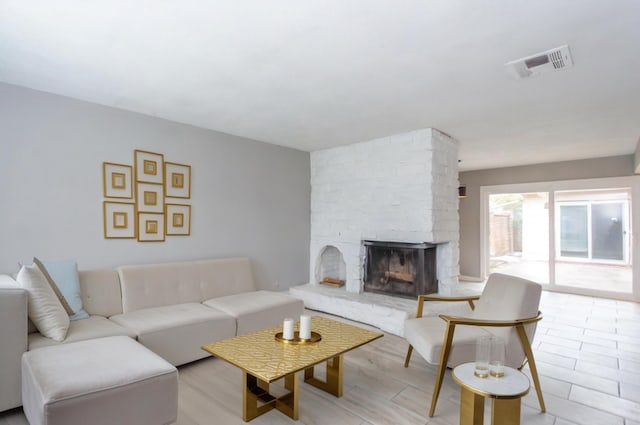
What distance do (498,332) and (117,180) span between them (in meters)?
3.60

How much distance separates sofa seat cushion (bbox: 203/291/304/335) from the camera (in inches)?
129

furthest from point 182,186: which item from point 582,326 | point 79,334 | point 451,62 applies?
point 582,326

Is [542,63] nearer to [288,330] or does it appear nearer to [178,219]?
[288,330]

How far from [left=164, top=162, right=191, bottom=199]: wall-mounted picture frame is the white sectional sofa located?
31.0 inches

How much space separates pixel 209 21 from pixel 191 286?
259 centimetres

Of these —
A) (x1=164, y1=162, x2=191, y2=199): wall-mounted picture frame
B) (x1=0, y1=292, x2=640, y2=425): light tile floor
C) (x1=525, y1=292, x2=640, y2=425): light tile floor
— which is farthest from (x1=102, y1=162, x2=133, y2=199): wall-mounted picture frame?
(x1=525, y1=292, x2=640, y2=425): light tile floor

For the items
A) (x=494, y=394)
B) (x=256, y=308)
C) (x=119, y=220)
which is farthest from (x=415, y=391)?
(x=119, y=220)

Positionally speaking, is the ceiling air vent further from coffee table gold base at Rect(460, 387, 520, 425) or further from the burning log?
the burning log

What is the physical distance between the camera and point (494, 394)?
1.65 m

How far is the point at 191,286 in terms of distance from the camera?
11.8ft

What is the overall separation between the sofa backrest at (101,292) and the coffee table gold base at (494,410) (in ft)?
9.48

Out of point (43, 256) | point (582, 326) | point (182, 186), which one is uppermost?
point (182, 186)

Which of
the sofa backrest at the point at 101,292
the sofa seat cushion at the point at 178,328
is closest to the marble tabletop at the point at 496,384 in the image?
the sofa seat cushion at the point at 178,328

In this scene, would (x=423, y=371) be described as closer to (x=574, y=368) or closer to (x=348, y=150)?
(x=574, y=368)
